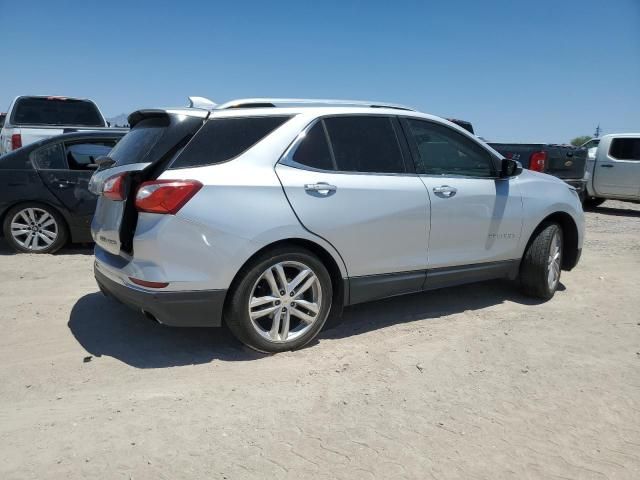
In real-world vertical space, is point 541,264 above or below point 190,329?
above

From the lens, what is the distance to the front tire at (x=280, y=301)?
3379 millimetres

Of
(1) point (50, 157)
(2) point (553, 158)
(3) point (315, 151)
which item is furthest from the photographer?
(2) point (553, 158)

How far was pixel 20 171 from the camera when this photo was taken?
6.14 m

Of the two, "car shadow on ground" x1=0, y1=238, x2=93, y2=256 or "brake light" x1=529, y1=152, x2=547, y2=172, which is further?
"brake light" x1=529, y1=152, x2=547, y2=172

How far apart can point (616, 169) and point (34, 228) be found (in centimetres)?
1172

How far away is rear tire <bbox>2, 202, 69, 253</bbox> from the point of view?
616 centimetres

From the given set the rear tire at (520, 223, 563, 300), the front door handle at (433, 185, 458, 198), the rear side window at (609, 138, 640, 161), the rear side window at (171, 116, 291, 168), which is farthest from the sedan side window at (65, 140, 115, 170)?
the rear side window at (609, 138, 640, 161)

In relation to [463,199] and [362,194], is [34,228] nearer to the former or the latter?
[362,194]

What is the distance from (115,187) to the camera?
337 cm

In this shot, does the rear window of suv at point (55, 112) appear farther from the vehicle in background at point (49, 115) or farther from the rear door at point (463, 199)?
the rear door at point (463, 199)

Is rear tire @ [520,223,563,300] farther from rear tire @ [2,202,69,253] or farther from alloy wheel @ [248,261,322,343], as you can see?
rear tire @ [2,202,69,253]

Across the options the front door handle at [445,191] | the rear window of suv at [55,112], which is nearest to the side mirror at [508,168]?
the front door handle at [445,191]

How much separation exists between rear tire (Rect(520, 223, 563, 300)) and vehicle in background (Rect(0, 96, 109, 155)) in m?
7.24

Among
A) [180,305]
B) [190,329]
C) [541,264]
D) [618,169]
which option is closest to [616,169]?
[618,169]
